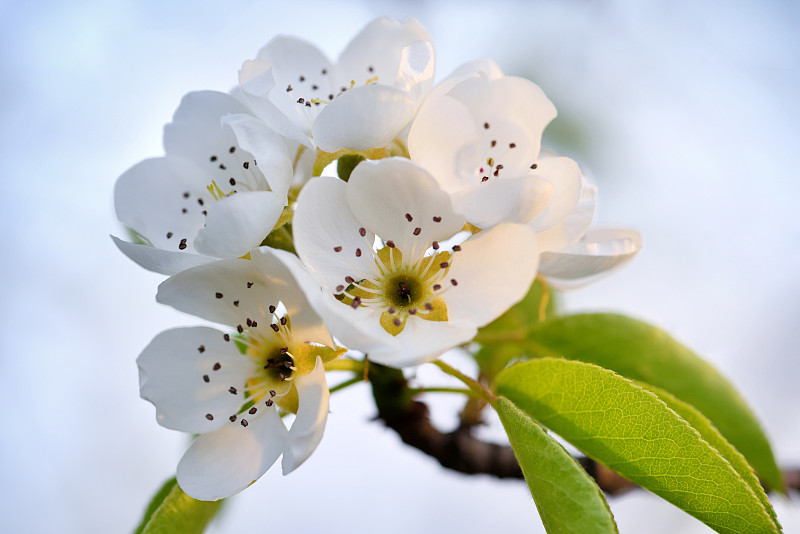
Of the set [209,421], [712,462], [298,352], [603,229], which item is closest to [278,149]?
[298,352]

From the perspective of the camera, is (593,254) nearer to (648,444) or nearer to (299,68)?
(648,444)

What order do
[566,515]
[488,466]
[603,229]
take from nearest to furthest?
[566,515] < [603,229] < [488,466]

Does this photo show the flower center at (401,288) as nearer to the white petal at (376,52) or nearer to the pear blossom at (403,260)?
the pear blossom at (403,260)

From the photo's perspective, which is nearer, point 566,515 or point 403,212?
point 566,515

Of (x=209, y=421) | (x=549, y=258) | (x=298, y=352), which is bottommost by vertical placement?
(x=209, y=421)

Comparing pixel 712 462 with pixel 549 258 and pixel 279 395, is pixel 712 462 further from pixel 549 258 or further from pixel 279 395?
pixel 279 395

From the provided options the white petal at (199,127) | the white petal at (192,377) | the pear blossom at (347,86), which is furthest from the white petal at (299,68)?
the white petal at (192,377)

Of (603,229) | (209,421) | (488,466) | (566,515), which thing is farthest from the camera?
(488,466)
